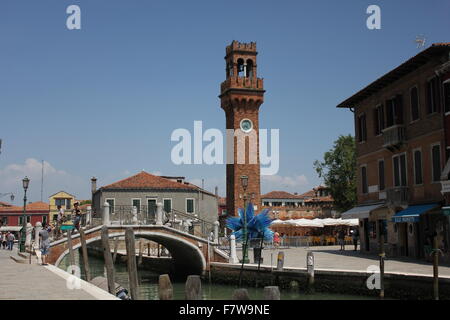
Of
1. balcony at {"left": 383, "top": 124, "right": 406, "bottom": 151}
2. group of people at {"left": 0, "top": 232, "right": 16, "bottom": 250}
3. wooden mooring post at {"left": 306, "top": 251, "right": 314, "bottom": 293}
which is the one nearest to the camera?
wooden mooring post at {"left": 306, "top": 251, "right": 314, "bottom": 293}

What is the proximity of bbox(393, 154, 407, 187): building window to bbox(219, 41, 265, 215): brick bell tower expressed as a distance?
2222cm

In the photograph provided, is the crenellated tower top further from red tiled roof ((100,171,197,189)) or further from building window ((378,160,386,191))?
building window ((378,160,386,191))

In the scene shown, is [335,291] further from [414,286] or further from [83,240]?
[83,240]

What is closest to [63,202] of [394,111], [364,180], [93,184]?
[93,184]

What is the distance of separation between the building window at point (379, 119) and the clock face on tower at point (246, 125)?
21.7m

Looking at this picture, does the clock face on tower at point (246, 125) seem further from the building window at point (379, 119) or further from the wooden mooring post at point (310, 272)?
the wooden mooring post at point (310, 272)

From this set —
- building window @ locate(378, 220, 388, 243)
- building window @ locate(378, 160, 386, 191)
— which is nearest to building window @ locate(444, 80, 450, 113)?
building window @ locate(378, 160, 386, 191)

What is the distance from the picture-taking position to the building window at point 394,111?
25.7 m

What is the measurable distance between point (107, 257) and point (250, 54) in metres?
36.5

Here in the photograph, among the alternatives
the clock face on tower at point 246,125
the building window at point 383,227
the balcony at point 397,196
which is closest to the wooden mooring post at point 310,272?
the balcony at point 397,196

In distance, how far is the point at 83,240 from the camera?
21719 mm

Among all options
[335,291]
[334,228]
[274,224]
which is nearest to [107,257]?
[335,291]

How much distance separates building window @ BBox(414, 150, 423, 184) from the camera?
2388 centimetres

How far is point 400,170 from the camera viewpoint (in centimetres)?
2569
